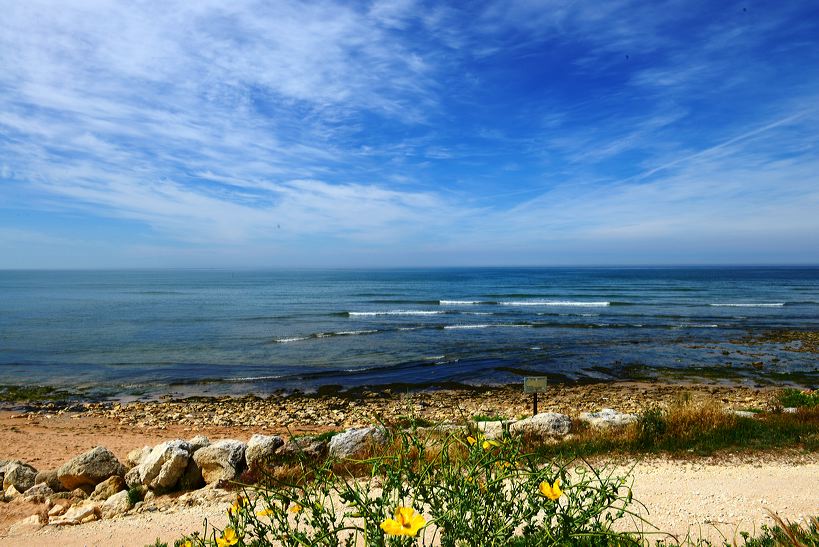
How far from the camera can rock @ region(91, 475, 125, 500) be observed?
24.4 ft

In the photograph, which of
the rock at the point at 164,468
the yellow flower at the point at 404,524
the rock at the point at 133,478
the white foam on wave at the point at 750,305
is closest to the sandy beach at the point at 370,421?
the rock at the point at 164,468

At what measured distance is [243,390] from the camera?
16.9 m

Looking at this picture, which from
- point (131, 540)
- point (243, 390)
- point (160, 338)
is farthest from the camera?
point (160, 338)

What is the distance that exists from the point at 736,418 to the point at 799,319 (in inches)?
1249

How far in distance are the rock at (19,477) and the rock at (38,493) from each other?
1.03 ft

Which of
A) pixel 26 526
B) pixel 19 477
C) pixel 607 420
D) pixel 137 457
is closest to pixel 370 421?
pixel 26 526

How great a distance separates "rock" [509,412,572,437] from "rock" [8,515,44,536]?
7.08 metres

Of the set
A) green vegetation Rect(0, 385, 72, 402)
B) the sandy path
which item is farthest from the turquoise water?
the sandy path

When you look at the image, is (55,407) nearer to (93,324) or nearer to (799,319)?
(93,324)

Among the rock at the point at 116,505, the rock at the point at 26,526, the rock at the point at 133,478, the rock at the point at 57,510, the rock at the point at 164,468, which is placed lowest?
the rock at the point at 57,510

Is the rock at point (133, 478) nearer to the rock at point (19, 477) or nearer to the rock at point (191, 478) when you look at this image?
the rock at point (191, 478)

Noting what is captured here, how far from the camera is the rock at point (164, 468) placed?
7350 mm

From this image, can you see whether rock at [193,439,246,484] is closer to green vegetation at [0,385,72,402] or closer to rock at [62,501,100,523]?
rock at [62,501,100,523]

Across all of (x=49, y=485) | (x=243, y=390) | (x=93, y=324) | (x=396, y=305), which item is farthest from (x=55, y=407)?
(x=396, y=305)
